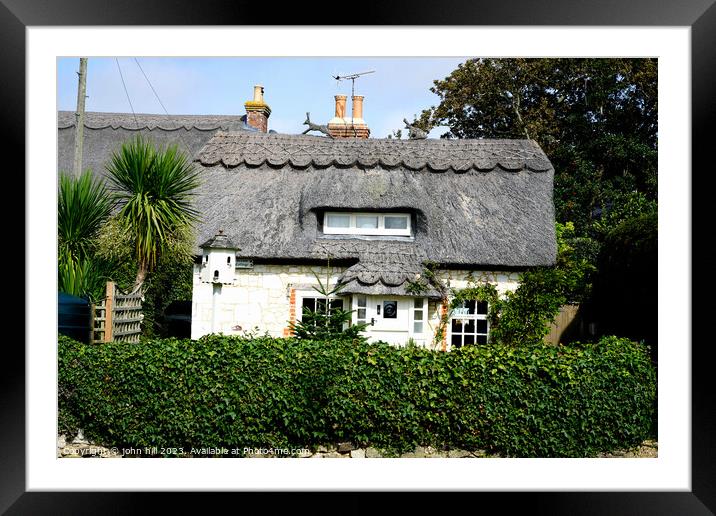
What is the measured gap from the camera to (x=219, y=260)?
28.9 ft

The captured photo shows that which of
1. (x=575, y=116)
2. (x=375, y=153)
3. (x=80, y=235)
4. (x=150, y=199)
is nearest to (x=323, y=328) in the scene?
(x=150, y=199)

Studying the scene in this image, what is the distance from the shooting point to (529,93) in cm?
1822

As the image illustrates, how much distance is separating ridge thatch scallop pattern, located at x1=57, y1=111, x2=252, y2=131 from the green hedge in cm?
949

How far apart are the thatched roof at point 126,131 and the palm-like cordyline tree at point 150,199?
5224 mm

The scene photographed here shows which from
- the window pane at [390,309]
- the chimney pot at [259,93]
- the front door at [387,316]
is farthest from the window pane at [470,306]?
the chimney pot at [259,93]

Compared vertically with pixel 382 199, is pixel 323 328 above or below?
below

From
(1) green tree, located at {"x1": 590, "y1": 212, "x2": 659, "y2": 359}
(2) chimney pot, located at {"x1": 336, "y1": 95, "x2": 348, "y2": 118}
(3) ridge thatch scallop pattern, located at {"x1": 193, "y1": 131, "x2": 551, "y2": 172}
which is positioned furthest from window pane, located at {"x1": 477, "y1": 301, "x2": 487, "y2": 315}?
(2) chimney pot, located at {"x1": 336, "y1": 95, "x2": 348, "y2": 118}

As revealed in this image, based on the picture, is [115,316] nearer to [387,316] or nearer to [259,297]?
[259,297]

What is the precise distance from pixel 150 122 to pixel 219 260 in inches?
328
